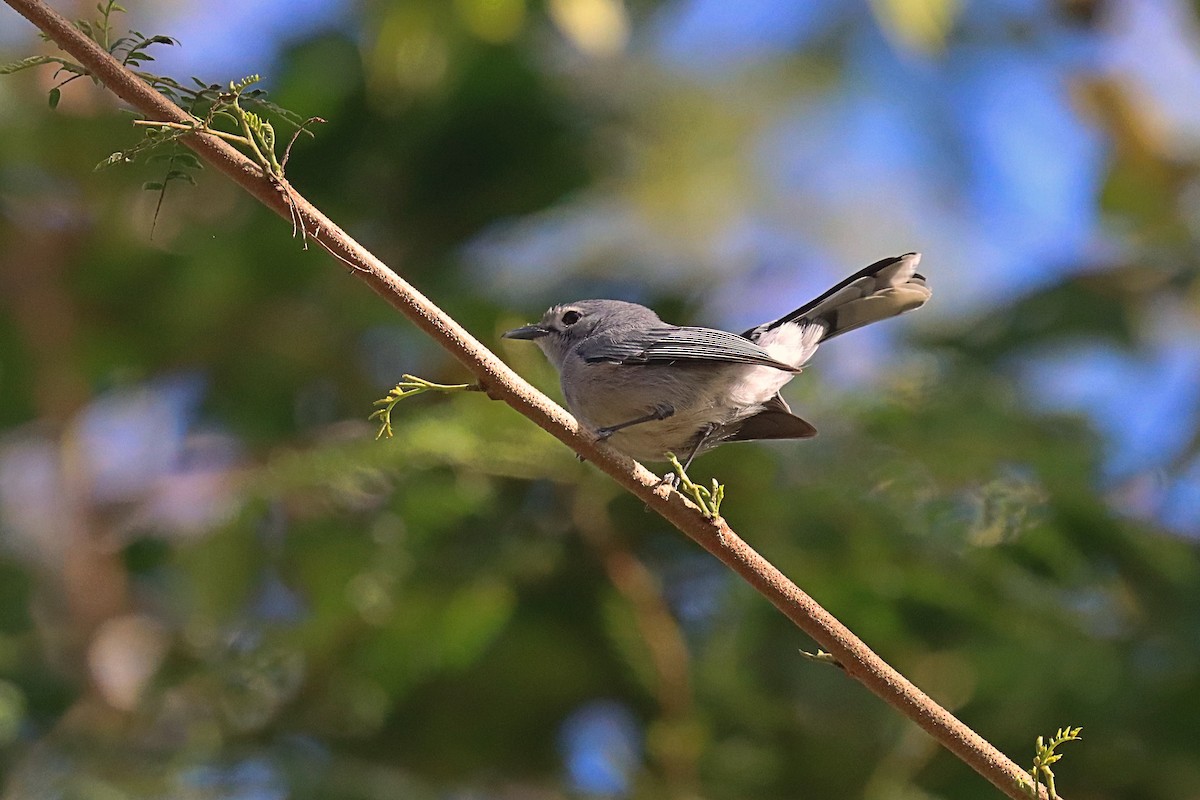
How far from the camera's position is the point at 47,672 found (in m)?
3.65

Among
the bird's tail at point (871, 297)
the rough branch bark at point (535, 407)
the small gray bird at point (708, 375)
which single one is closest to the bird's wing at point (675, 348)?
the small gray bird at point (708, 375)

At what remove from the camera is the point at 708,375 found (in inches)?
88.7

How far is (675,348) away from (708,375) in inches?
3.2

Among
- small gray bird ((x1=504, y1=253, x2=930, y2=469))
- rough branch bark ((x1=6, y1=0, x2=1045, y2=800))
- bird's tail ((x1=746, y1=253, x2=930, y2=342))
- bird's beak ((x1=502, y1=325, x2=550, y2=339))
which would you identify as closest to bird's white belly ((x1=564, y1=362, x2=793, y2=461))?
small gray bird ((x1=504, y1=253, x2=930, y2=469))

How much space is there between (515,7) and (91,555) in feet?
7.23

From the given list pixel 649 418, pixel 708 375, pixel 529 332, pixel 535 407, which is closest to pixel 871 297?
pixel 708 375

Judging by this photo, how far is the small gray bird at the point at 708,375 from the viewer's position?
2205 mm

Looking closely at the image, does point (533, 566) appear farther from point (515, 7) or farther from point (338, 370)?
point (515, 7)

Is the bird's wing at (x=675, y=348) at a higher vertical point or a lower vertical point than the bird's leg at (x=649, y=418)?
higher

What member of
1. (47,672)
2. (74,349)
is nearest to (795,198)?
(74,349)

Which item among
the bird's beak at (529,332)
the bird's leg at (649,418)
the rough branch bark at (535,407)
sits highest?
the bird's beak at (529,332)

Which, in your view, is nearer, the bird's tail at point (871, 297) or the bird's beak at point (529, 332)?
the bird's tail at point (871, 297)

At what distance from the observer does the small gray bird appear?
2205mm

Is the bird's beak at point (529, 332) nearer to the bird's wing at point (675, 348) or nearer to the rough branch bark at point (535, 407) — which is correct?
the bird's wing at point (675, 348)
